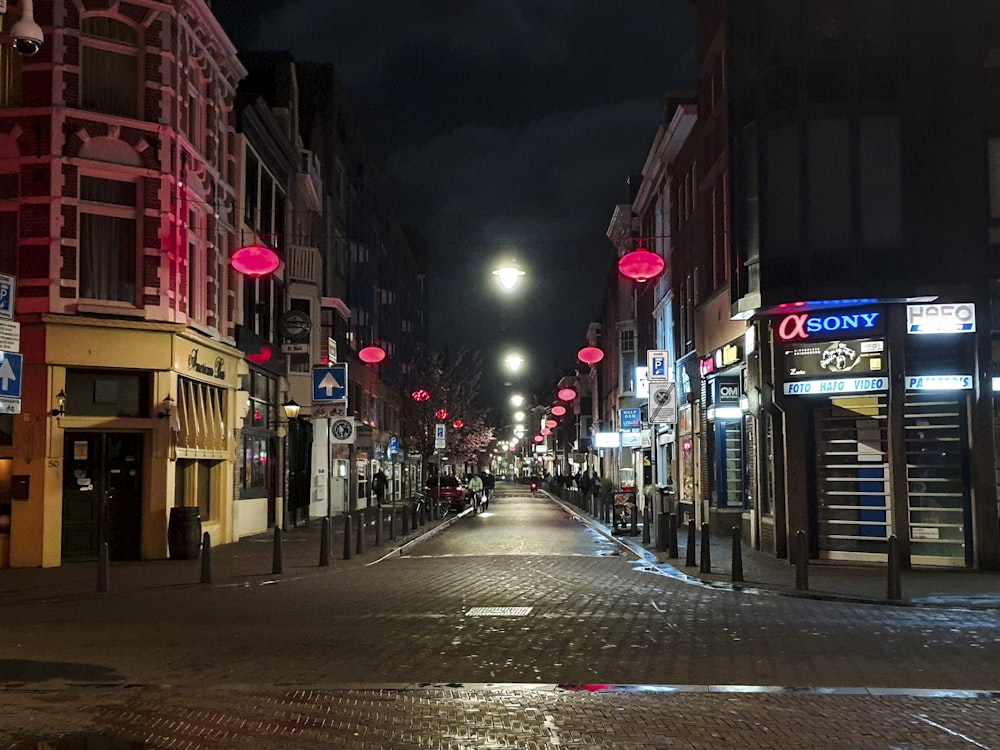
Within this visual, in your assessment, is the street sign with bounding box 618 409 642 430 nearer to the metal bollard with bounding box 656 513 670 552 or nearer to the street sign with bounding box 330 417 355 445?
the metal bollard with bounding box 656 513 670 552

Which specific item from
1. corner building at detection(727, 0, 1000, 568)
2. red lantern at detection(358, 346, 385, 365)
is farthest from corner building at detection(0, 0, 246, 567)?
red lantern at detection(358, 346, 385, 365)

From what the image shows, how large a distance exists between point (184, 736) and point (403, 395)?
232ft

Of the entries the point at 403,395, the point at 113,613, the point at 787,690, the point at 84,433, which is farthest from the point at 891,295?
the point at 403,395

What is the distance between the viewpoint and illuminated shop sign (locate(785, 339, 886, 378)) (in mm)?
21938

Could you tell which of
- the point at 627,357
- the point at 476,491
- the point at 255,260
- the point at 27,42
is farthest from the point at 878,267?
the point at 627,357

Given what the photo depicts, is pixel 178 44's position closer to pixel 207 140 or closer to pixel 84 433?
pixel 207 140

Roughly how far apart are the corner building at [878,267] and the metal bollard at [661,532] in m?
3.22

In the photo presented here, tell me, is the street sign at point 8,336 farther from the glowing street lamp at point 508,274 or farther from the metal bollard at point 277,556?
the glowing street lamp at point 508,274

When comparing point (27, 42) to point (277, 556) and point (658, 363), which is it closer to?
point (277, 556)

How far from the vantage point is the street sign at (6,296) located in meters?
15.8

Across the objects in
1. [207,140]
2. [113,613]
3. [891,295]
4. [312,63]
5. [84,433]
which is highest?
[312,63]

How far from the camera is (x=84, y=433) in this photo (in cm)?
2380

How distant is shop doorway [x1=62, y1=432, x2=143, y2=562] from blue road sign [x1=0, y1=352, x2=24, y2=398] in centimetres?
785

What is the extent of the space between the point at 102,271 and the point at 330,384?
18.1ft
